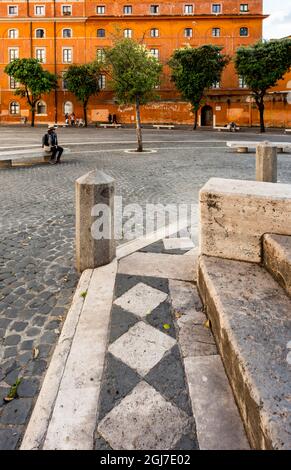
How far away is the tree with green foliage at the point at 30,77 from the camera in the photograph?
44625mm

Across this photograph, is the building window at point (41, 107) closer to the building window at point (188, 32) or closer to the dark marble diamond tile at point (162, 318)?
the building window at point (188, 32)

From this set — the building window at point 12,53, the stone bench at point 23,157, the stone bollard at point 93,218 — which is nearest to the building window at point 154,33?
the building window at point 12,53

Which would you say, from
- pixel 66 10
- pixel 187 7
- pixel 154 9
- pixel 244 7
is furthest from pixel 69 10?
pixel 244 7

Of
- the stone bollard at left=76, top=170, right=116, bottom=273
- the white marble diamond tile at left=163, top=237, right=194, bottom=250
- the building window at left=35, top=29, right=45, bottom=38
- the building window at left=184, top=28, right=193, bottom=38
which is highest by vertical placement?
the building window at left=35, top=29, right=45, bottom=38

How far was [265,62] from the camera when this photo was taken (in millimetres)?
34625

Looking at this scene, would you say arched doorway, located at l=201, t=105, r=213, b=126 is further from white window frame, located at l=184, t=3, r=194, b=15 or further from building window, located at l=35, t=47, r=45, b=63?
building window, located at l=35, t=47, r=45, b=63

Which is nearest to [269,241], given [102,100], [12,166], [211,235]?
[211,235]

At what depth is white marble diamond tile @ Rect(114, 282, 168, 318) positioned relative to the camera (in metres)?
3.34

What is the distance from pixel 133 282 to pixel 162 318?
2.40ft

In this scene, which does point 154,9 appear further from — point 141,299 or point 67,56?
point 141,299

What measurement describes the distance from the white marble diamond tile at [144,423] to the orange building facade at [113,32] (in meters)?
46.0

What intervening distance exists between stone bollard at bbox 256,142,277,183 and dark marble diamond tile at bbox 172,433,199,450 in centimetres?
766

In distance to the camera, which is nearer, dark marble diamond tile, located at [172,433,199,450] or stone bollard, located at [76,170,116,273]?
dark marble diamond tile, located at [172,433,199,450]

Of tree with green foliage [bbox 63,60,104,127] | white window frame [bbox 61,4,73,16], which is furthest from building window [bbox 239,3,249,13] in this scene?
white window frame [bbox 61,4,73,16]
